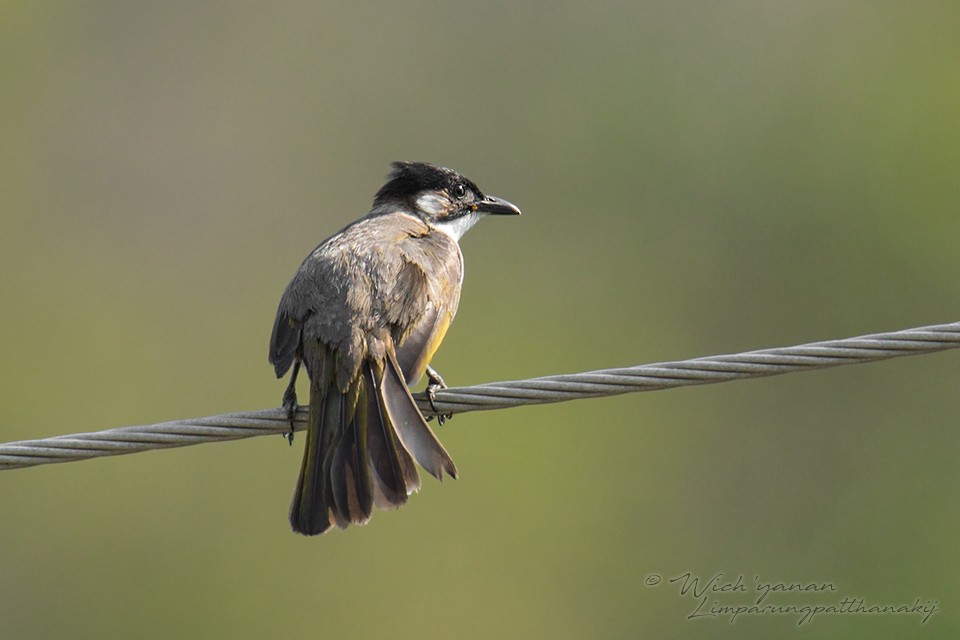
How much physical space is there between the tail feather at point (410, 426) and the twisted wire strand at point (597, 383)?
570 mm

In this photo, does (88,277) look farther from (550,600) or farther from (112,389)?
(550,600)

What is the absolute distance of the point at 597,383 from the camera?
5320mm

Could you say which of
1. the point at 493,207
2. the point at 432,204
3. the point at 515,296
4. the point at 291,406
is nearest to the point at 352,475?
the point at 291,406

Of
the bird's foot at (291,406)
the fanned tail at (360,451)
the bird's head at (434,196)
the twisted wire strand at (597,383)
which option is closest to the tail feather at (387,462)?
the fanned tail at (360,451)

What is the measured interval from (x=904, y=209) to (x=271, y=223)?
10.7m

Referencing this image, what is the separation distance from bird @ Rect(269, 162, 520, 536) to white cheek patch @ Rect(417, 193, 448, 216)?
Answer: 46.0 inches

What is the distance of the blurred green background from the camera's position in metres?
17.5

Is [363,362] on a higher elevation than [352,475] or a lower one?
higher

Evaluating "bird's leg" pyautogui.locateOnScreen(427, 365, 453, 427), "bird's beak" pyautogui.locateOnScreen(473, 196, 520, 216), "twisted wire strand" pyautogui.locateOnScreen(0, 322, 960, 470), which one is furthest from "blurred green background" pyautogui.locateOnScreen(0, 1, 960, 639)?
"twisted wire strand" pyautogui.locateOnScreen(0, 322, 960, 470)

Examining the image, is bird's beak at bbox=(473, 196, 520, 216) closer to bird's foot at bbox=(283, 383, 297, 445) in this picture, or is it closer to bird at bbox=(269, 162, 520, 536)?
bird at bbox=(269, 162, 520, 536)

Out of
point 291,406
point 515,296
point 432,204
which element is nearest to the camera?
point 291,406

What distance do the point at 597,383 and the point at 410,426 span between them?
A: 1.10 metres

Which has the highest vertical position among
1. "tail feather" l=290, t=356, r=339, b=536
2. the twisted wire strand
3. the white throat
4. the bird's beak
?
the bird's beak

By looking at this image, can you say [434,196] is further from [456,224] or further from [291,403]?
[291,403]
